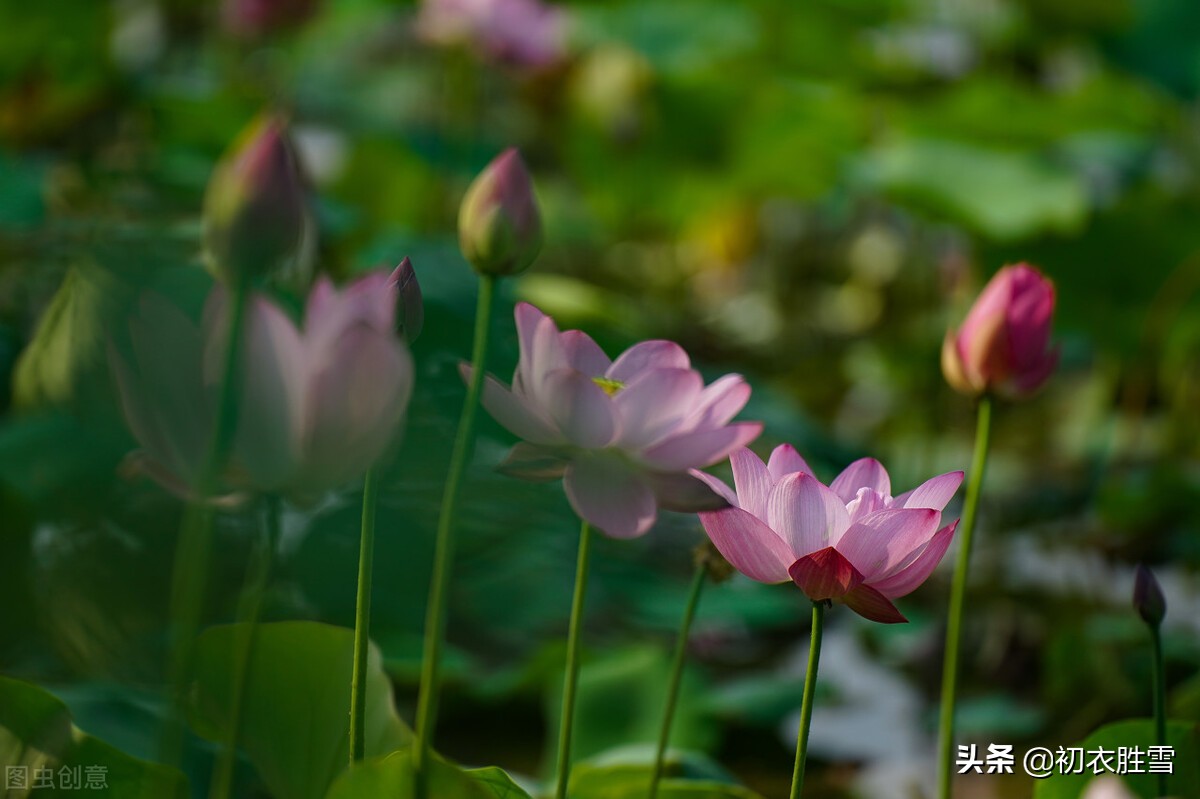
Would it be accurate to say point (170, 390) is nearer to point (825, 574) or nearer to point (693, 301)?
point (825, 574)

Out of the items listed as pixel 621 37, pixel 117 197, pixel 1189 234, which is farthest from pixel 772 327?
pixel 117 197

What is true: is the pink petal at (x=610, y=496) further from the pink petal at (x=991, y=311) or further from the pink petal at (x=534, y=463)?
the pink petal at (x=991, y=311)

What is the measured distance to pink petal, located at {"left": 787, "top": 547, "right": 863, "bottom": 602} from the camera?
0.28 metres

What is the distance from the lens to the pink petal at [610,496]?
258mm

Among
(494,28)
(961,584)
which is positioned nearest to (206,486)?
(961,584)

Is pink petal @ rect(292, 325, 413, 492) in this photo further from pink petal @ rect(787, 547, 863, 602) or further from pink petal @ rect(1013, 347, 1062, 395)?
pink petal @ rect(1013, 347, 1062, 395)

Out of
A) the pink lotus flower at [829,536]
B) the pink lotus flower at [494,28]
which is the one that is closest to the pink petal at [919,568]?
the pink lotus flower at [829,536]

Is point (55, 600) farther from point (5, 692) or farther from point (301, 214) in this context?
point (301, 214)

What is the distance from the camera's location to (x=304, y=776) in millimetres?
338

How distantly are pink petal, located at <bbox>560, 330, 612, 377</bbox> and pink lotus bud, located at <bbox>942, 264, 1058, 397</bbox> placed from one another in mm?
137

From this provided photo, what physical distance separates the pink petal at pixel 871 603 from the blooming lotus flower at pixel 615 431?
47mm

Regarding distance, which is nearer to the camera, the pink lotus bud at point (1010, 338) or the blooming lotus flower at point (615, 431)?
the blooming lotus flower at point (615, 431)

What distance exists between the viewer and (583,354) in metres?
0.32

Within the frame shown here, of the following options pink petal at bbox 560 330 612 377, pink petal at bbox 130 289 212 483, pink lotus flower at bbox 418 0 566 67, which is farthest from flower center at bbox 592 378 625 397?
pink lotus flower at bbox 418 0 566 67
